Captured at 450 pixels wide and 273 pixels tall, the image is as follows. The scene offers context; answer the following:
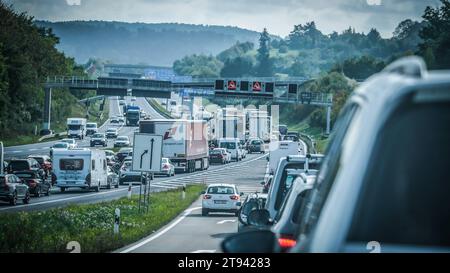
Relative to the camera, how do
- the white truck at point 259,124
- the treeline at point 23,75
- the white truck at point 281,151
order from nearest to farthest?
the white truck at point 281,151 < the treeline at point 23,75 < the white truck at point 259,124

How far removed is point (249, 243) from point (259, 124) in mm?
112431

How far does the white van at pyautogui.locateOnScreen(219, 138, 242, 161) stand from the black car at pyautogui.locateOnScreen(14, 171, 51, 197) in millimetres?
47620

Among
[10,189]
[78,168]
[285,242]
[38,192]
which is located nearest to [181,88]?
[78,168]

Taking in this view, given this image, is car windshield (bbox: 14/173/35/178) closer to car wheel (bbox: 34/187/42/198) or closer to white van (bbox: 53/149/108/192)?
car wheel (bbox: 34/187/42/198)

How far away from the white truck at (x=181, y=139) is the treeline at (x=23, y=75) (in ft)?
61.0

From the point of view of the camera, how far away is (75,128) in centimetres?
11250

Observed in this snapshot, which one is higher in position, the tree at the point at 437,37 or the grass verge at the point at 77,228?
Answer: the tree at the point at 437,37

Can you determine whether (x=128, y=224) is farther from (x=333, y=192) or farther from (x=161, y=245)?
(x=333, y=192)

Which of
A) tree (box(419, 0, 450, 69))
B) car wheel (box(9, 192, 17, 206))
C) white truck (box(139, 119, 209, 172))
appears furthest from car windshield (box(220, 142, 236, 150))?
car wheel (box(9, 192, 17, 206))

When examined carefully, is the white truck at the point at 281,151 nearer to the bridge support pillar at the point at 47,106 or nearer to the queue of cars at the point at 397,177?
the bridge support pillar at the point at 47,106

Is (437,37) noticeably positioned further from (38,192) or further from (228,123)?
(228,123)

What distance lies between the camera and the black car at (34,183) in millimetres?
56031

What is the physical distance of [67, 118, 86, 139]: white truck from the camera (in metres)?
112

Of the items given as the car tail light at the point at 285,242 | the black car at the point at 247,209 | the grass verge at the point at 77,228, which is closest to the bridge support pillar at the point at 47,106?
the grass verge at the point at 77,228
